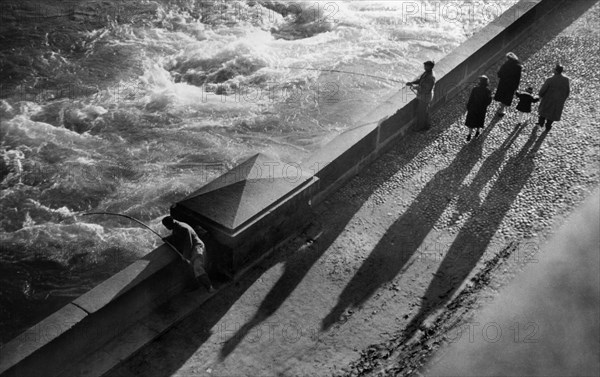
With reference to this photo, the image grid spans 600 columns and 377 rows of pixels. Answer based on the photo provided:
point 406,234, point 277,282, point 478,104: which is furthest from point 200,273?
point 478,104

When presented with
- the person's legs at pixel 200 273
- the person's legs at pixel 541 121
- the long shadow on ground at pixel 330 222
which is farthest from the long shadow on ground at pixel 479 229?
the person's legs at pixel 200 273

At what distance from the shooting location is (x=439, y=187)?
10039mm

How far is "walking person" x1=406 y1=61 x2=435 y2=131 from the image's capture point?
432 inches

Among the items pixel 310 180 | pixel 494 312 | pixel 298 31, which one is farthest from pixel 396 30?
pixel 494 312

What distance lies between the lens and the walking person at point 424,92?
10984 millimetres

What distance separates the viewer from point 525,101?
1145 centimetres

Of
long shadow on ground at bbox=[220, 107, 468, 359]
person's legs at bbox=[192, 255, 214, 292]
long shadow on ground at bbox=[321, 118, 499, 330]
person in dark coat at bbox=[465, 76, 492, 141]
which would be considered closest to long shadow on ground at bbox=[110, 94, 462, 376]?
long shadow on ground at bbox=[220, 107, 468, 359]

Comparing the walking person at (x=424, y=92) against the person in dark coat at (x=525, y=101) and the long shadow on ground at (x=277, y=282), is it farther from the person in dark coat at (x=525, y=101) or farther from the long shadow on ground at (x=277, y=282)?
the person in dark coat at (x=525, y=101)

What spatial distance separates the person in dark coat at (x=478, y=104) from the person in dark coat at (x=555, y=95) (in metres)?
0.96

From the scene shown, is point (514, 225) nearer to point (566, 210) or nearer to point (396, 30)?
point (566, 210)

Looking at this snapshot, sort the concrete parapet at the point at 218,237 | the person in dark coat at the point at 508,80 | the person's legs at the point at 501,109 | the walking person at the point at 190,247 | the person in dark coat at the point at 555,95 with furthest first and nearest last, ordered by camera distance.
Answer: the person's legs at the point at 501,109 → the person in dark coat at the point at 508,80 → the person in dark coat at the point at 555,95 → the walking person at the point at 190,247 → the concrete parapet at the point at 218,237

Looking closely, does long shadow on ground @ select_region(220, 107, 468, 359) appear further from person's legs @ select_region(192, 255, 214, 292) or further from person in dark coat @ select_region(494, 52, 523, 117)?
person in dark coat @ select_region(494, 52, 523, 117)

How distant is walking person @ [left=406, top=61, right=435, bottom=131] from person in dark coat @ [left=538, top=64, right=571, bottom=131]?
5.99ft

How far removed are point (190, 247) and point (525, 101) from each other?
21.8 feet
